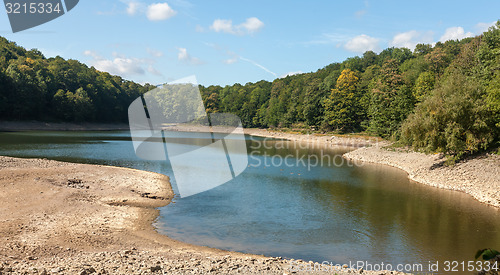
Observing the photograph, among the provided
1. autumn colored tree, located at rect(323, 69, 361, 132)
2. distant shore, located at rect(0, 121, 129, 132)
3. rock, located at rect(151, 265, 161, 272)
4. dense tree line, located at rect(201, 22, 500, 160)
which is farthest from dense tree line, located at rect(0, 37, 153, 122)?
rock, located at rect(151, 265, 161, 272)

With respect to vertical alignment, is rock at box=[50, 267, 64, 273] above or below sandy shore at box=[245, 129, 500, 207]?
above

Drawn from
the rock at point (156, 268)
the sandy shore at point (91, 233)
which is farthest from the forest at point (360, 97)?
the rock at point (156, 268)

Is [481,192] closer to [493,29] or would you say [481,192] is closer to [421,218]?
[421,218]

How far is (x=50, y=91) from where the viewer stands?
92.9m

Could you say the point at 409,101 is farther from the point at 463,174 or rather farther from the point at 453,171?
the point at 463,174

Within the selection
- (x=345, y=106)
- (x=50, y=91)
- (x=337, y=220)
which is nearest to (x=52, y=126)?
(x=50, y=91)

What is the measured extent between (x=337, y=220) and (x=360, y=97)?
230ft

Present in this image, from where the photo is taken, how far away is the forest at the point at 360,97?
28.8m

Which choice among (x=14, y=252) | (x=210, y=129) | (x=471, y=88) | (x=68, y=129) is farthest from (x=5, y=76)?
(x=471, y=88)

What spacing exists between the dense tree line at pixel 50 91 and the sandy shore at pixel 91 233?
6933 centimetres

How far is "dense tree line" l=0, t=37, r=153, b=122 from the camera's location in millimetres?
→ 79500

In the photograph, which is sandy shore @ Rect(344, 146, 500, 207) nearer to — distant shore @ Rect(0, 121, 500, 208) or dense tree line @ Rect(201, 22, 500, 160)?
distant shore @ Rect(0, 121, 500, 208)

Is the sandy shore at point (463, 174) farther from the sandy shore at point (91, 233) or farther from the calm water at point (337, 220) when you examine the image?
the sandy shore at point (91, 233)

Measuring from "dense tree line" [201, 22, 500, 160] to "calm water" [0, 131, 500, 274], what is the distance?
606 centimetres
